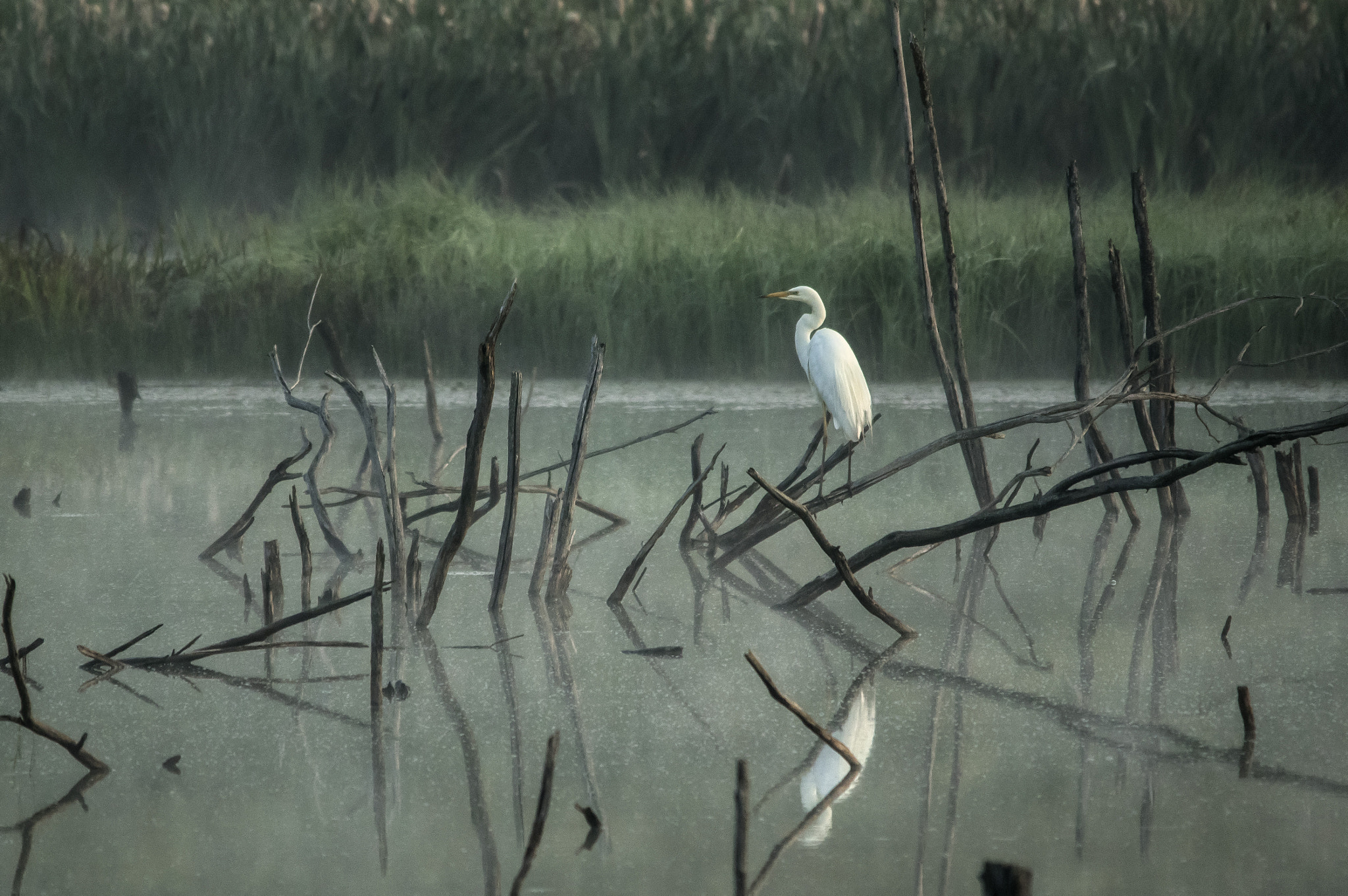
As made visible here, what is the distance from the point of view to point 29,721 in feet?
8.16

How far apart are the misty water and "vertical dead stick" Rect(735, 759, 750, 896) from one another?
17 cm

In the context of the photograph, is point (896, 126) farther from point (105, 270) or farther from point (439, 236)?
point (105, 270)

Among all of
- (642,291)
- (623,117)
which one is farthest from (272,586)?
(623,117)

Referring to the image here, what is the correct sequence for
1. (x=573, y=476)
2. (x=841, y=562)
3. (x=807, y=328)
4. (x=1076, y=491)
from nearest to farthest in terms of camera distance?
(x=1076, y=491) < (x=841, y=562) < (x=573, y=476) < (x=807, y=328)

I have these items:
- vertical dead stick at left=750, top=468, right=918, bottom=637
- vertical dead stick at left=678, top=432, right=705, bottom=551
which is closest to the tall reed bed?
vertical dead stick at left=678, top=432, right=705, bottom=551

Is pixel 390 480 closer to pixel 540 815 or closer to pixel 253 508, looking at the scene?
pixel 253 508

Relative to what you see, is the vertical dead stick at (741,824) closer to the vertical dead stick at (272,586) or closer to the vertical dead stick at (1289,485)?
the vertical dead stick at (272,586)

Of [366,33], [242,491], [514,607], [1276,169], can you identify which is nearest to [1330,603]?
[514,607]

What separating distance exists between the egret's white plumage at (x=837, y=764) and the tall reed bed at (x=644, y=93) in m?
7.79

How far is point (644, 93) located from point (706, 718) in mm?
8419

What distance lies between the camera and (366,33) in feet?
36.2

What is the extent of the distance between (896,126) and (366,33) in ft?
12.8

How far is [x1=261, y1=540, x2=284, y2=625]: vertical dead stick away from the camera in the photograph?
11.4ft

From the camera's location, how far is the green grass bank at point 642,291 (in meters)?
7.85
